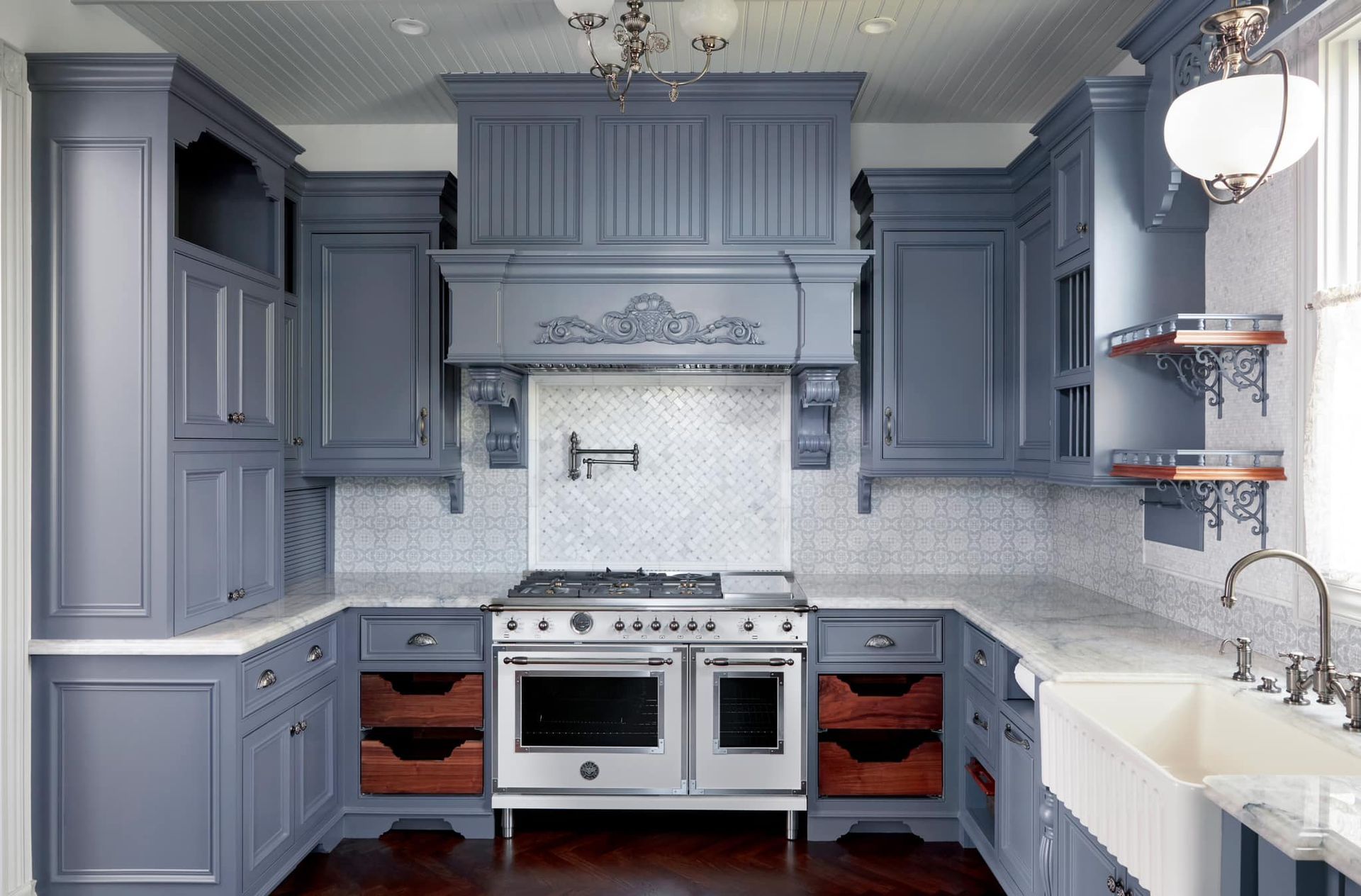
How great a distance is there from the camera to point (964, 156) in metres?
3.79

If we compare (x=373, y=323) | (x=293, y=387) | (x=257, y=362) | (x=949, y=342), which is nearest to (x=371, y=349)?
(x=373, y=323)

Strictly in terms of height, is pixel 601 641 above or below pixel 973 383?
below

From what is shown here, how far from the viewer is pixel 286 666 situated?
2.82 m

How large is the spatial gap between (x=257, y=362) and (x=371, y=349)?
545 mm

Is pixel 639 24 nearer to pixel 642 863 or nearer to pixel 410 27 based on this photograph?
pixel 410 27

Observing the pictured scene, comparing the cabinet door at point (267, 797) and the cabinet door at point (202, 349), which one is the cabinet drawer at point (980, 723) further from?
the cabinet door at point (202, 349)

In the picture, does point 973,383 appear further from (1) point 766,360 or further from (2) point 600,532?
(2) point 600,532

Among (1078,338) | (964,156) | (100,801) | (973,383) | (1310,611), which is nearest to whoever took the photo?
(1310,611)

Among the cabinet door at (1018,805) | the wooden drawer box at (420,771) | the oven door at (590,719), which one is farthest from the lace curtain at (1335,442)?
the wooden drawer box at (420,771)

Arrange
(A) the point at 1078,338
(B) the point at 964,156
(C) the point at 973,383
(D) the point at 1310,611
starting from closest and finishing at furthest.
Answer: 1. (D) the point at 1310,611
2. (A) the point at 1078,338
3. (C) the point at 973,383
4. (B) the point at 964,156

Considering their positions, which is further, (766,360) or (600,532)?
(600,532)

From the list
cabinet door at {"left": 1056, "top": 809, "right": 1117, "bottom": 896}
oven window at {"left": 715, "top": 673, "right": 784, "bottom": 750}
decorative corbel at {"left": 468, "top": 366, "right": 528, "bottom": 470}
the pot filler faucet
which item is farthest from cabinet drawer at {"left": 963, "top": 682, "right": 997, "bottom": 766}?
decorative corbel at {"left": 468, "top": 366, "right": 528, "bottom": 470}

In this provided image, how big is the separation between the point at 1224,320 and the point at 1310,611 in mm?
765

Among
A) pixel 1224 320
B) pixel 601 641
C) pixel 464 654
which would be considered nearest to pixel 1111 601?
pixel 1224 320
